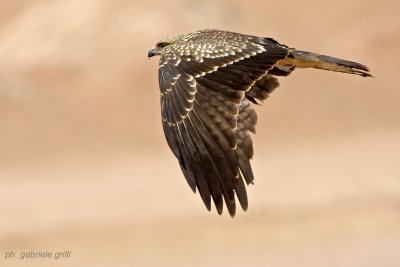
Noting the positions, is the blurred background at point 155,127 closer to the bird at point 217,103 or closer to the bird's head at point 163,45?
the bird's head at point 163,45

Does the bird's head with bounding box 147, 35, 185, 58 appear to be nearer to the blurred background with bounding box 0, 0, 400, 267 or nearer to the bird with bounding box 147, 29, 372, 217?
the bird with bounding box 147, 29, 372, 217

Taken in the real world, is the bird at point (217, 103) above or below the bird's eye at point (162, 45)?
below

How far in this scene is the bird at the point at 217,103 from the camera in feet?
31.4

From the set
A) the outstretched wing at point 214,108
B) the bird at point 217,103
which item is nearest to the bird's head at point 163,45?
the bird at point 217,103

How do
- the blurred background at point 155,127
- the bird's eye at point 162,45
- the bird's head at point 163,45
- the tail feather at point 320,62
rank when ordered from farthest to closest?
the blurred background at point 155,127 → the bird's eye at point 162,45 → the bird's head at point 163,45 → the tail feather at point 320,62

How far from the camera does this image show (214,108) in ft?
32.5

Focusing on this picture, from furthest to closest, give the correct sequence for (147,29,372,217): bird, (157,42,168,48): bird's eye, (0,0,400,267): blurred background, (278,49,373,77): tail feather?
(0,0,400,267): blurred background → (157,42,168,48): bird's eye → (278,49,373,77): tail feather → (147,29,372,217): bird

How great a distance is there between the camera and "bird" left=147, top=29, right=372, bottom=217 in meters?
9.59

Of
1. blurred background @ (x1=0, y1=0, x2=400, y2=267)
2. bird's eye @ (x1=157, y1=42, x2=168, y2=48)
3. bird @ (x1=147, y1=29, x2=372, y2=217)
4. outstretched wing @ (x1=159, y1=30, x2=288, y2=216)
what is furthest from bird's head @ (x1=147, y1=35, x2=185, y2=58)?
blurred background @ (x1=0, y1=0, x2=400, y2=267)

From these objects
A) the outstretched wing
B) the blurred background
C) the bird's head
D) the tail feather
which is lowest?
the outstretched wing

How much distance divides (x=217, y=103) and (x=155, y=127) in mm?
14685

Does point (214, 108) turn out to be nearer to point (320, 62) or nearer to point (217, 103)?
point (217, 103)

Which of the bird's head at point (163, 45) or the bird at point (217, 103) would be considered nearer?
the bird at point (217, 103)

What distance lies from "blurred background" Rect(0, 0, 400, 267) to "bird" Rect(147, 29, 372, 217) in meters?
10.5
